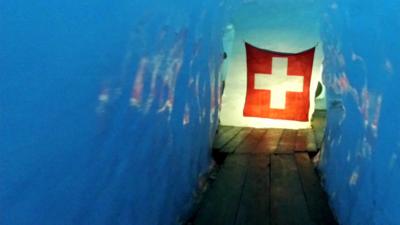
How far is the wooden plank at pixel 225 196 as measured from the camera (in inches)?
93.4

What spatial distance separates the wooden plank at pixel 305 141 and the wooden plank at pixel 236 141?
55 cm

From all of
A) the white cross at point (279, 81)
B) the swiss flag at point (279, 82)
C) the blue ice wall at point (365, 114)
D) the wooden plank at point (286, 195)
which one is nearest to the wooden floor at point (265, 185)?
the wooden plank at point (286, 195)

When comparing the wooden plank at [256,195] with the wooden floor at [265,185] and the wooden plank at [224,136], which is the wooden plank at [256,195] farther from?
the wooden plank at [224,136]

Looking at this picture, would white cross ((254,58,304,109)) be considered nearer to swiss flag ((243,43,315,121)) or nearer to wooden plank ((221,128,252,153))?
swiss flag ((243,43,315,121))

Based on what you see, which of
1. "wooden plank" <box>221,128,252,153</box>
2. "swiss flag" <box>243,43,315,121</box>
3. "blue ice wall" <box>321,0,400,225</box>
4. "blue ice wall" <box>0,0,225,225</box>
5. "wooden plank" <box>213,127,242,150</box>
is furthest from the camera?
"swiss flag" <box>243,43,315,121</box>

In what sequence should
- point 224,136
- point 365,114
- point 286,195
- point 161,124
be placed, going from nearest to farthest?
1. point 365,114
2. point 161,124
3. point 286,195
4. point 224,136

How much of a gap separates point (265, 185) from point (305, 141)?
1.37 m

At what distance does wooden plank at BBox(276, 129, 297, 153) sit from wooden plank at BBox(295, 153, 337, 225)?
26 centimetres

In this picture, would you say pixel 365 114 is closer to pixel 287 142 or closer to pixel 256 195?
pixel 256 195

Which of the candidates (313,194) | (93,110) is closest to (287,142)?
(313,194)

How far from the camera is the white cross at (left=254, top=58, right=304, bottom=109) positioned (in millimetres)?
4441

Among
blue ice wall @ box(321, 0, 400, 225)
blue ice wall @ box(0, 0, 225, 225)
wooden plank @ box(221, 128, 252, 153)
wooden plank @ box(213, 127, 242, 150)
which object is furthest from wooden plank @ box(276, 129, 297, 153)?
blue ice wall @ box(0, 0, 225, 225)

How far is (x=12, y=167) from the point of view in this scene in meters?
0.77

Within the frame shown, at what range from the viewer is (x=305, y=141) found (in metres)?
4.11
